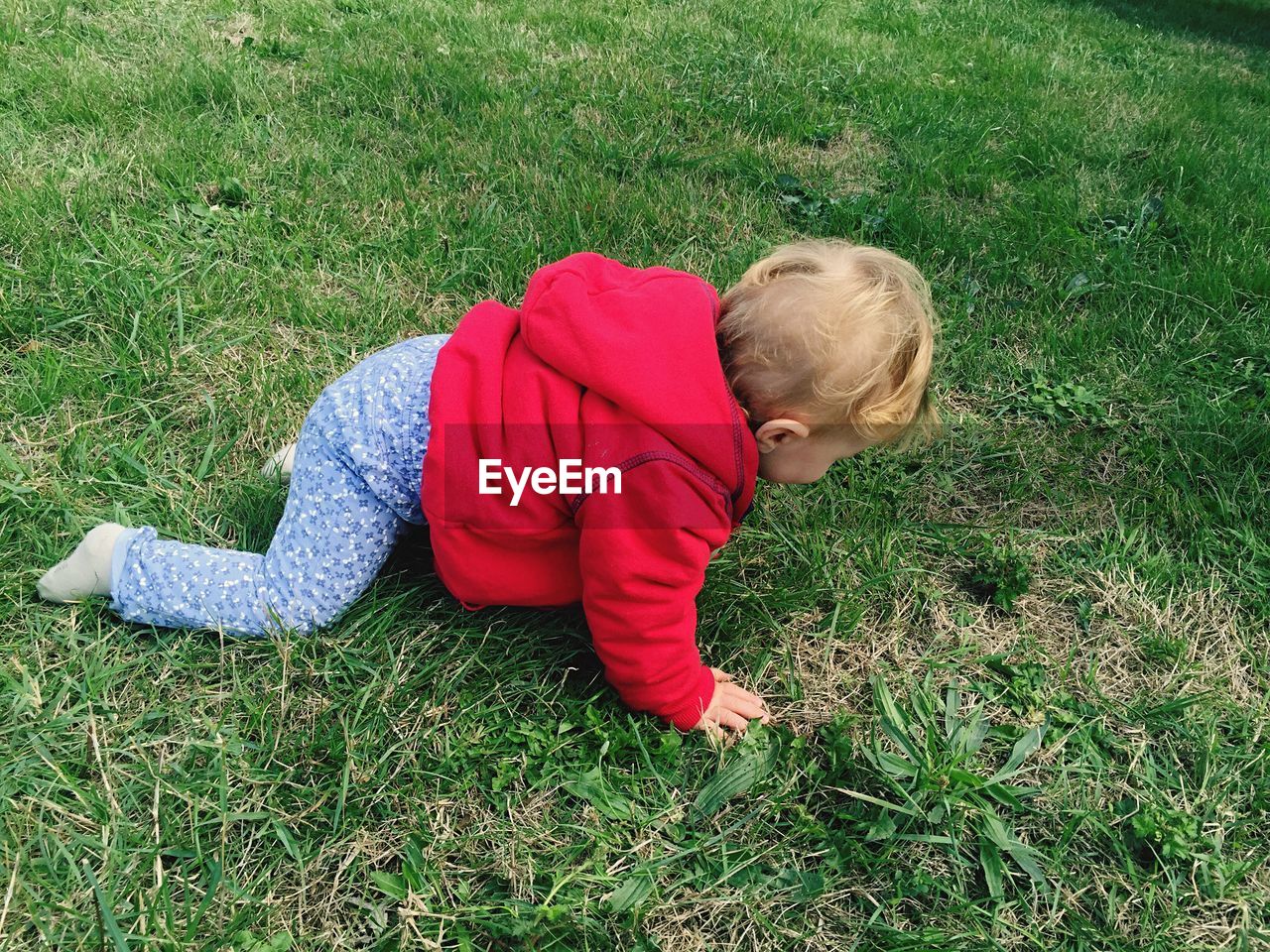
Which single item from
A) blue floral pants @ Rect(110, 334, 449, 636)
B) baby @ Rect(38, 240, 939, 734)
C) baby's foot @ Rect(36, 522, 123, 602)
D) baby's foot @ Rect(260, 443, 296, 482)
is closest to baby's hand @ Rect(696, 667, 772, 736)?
baby @ Rect(38, 240, 939, 734)

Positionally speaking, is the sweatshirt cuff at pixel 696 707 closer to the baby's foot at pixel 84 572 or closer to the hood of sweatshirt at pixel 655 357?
the hood of sweatshirt at pixel 655 357

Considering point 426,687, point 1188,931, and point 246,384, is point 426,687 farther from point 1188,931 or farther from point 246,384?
point 1188,931

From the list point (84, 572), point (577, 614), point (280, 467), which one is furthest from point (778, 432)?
point (84, 572)

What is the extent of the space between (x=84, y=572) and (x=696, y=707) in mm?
1525

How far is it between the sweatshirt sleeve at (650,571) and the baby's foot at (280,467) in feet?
3.57

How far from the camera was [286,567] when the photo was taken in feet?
6.82

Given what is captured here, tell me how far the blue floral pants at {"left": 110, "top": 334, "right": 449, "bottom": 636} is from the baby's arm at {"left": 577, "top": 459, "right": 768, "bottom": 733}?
527 millimetres

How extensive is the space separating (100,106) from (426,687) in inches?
130

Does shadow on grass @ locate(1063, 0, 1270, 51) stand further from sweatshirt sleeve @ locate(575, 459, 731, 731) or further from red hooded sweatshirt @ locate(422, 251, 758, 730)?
sweatshirt sleeve @ locate(575, 459, 731, 731)

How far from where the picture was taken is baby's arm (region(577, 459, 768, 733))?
1.77 m

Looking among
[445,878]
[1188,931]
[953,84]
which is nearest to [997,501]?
[1188,931]

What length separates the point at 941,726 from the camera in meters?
2.14

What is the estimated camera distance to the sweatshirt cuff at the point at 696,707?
2.00 meters

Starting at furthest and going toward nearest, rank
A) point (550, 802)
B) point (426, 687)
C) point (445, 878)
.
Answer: point (426, 687) → point (550, 802) → point (445, 878)
